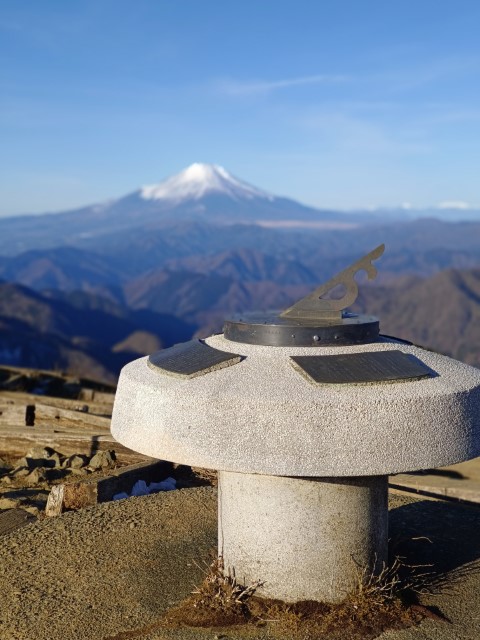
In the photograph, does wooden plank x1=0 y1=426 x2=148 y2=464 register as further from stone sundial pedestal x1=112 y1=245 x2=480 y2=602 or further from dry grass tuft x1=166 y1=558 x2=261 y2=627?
dry grass tuft x1=166 y1=558 x2=261 y2=627

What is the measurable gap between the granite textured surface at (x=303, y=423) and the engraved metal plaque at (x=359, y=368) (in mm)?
43

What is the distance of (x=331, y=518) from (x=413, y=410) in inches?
32.8

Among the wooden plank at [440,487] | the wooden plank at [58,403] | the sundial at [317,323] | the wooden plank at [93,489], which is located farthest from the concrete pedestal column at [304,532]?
the wooden plank at [58,403]

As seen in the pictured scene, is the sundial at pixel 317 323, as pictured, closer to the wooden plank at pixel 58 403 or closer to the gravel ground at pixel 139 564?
the gravel ground at pixel 139 564

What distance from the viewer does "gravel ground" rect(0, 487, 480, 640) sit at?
4.24m

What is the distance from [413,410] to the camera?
4.05 m

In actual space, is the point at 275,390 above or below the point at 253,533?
above

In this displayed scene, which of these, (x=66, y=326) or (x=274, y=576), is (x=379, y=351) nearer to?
(x=274, y=576)

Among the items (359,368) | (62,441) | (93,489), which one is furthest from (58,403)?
(359,368)

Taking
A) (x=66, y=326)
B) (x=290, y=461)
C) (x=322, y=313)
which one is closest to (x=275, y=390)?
(x=290, y=461)

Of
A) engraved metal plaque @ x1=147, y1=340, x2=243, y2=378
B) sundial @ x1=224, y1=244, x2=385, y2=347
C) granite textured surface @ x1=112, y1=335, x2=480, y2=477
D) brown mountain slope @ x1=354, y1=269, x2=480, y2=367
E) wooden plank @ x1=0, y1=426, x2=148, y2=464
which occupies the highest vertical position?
sundial @ x1=224, y1=244, x2=385, y2=347

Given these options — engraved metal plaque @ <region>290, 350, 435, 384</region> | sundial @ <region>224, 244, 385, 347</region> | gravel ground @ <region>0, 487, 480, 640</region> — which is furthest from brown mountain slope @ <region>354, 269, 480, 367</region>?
engraved metal plaque @ <region>290, 350, 435, 384</region>

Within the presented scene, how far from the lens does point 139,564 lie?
5.04 m

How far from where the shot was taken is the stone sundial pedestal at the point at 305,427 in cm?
398
